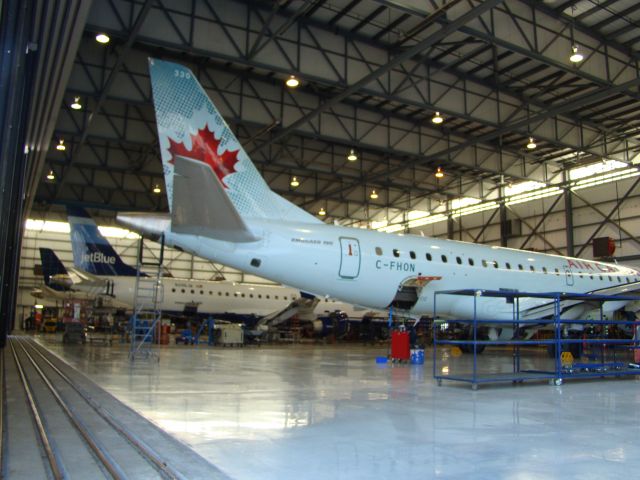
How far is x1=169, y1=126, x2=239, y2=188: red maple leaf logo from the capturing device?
498 inches

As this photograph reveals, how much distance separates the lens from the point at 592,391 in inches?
374

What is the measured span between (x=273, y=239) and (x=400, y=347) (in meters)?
5.14

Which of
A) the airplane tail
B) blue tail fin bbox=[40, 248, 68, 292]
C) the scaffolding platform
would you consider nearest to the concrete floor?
the scaffolding platform

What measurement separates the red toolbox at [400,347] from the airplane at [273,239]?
2.64ft

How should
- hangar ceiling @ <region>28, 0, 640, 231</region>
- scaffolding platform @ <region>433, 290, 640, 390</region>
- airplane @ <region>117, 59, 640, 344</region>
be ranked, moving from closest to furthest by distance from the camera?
scaffolding platform @ <region>433, 290, 640, 390</region>
airplane @ <region>117, 59, 640, 344</region>
hangar ceiling @ <region>28, 0, 640, 231</region>

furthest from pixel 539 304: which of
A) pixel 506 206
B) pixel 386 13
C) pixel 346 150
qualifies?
pixel 506 206

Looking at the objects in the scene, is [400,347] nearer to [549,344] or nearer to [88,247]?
[549,344]

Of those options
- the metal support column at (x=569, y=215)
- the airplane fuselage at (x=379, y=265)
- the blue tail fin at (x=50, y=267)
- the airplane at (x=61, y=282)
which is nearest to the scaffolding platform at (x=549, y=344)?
the airplane fuselage at (x=379, y=265)

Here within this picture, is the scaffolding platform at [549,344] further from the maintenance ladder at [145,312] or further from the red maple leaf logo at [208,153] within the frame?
the maintenance ladder at [145,312]

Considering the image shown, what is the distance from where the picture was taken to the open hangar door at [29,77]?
5.93 m

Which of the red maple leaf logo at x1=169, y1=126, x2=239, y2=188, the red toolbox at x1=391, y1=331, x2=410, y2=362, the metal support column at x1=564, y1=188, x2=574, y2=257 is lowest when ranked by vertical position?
the red toolbox at x1=391, y1=331, x2=410, y2=362

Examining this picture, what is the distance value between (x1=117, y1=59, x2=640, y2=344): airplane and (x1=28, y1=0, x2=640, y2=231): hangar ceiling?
16.5ft

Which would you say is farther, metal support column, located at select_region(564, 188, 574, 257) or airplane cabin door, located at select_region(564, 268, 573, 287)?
metal support column, located at select_region(564, 188, 574, 257)

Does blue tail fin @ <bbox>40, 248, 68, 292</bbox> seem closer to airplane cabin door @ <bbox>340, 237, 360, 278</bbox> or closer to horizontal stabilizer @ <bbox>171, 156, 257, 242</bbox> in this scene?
airplane cabin door @ <bbox>340, 237, 360, 278</bbox>
